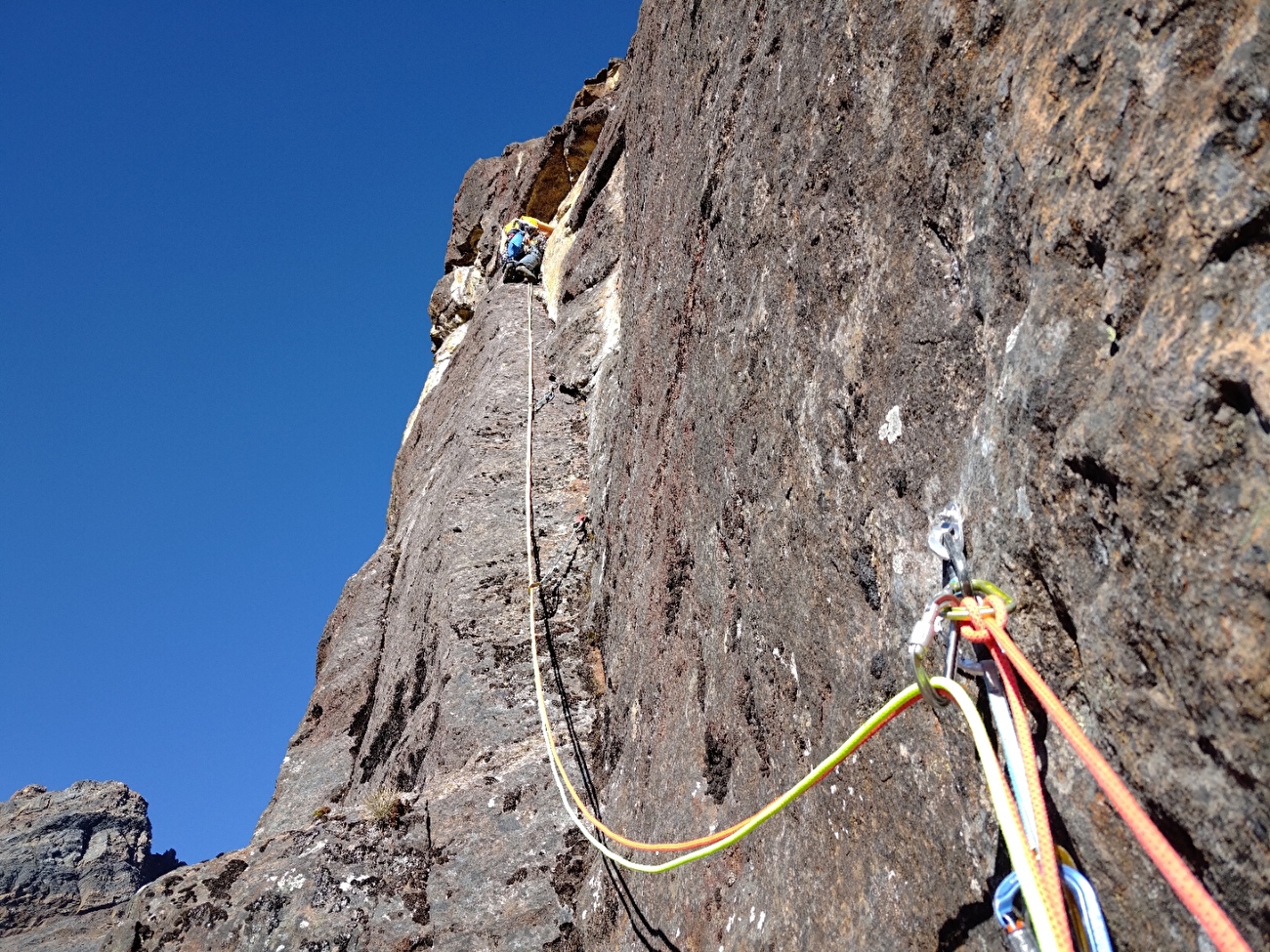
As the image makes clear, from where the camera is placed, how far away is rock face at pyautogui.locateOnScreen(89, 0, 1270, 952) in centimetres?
179

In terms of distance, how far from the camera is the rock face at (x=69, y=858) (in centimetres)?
1720

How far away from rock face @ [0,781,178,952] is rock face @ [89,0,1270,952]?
11451 millimetres

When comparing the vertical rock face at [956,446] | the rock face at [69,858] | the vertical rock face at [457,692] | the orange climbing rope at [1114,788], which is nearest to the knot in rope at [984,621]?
the orange climbing rope at [1114,788]

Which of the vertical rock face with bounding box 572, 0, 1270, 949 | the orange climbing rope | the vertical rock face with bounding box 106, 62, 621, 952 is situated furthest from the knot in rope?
the vertical rock face with bounding box 106, 62, 621, 952

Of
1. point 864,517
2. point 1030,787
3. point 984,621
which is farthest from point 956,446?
point 1030,787

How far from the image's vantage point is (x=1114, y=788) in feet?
5.54

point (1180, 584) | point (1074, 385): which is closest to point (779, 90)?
point (1074, 385)

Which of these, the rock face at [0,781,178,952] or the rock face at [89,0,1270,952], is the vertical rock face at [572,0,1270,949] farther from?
the rock face at [0,781,178,952]

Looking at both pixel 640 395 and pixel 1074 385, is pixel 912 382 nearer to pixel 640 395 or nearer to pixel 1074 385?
pixel 1074 385

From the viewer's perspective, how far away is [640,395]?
710 centimetres

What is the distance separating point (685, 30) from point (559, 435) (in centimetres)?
404

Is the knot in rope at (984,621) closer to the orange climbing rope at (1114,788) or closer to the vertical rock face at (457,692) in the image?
the orange climbing rope at (1114,788)

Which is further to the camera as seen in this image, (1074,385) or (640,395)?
(640,395)

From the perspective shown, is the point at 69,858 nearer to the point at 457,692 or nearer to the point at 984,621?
the point at 457,692
